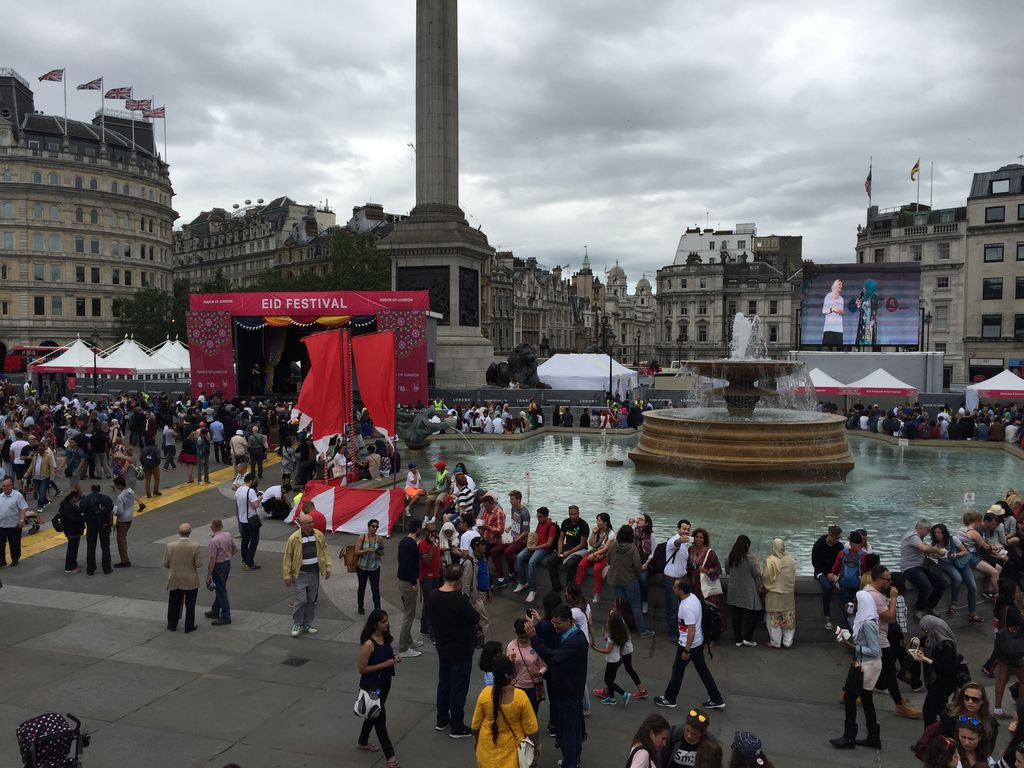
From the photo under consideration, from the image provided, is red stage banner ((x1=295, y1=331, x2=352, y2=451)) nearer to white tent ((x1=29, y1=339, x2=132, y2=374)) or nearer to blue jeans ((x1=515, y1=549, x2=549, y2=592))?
blue jeans ((x1=515, y1=549, x2=549, y2=592))

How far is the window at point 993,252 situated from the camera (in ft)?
208

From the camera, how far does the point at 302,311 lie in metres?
34.5

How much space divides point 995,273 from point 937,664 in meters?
68.6

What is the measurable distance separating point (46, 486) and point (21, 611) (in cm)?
718

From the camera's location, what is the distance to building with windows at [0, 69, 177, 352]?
2881 inches

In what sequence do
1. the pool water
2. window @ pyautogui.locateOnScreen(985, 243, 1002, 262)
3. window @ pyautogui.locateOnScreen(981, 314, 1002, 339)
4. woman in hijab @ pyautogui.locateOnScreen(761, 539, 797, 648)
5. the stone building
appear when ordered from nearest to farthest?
woman in hijab @ pyautogui.locateOnScreen(761, 539, 797, 648) < the pool water < window @ pyautogui.locateOnScreen(985, 243, 1002, 262) < window @ pyautogui.locateOnScreen(981, 314, 1002, 339) < the stone building

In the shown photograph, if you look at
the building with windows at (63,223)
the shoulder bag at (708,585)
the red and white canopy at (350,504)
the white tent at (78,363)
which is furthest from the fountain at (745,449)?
the building with windows at (63,223)

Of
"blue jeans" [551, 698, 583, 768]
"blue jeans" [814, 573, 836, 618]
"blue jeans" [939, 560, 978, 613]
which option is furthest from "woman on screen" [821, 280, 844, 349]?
"blue jeans" [551, 698, 583, 768]

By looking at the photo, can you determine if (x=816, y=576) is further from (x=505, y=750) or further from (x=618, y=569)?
(x=505, y=750)

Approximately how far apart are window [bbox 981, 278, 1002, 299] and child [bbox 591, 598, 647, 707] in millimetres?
68894

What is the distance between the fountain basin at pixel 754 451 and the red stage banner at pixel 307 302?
687 inches

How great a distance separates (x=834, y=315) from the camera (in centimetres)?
5869

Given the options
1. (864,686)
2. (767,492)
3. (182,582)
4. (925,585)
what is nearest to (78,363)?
(182,582)

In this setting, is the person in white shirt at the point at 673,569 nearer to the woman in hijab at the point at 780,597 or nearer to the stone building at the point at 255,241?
the woman in hijab at the point at 780,597
